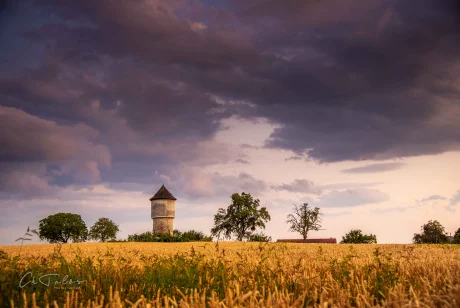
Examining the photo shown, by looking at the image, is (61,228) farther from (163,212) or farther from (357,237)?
(357,237)

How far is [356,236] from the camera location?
87.4 meters

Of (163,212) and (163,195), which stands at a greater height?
(163,195)

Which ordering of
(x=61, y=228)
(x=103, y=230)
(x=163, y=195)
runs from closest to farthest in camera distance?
(x=163, y=195) < (x=61, y=228) < (x=103, y=230)

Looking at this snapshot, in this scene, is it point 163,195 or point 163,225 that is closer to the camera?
point 163,225

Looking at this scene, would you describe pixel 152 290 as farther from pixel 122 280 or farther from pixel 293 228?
pixel 293 228

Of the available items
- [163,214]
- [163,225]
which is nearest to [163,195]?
[163,214]

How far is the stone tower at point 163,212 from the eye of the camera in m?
65.9

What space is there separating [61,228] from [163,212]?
3049cm

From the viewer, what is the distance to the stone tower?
65875 millimetres

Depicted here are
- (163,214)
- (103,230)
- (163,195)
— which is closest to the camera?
(163,214)

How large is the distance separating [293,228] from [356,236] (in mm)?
14830

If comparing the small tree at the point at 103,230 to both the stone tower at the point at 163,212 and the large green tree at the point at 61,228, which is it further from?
the stone tower at the point at 163,212

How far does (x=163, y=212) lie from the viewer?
2608 inches

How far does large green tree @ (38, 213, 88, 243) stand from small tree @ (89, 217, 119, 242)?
37.4ft
